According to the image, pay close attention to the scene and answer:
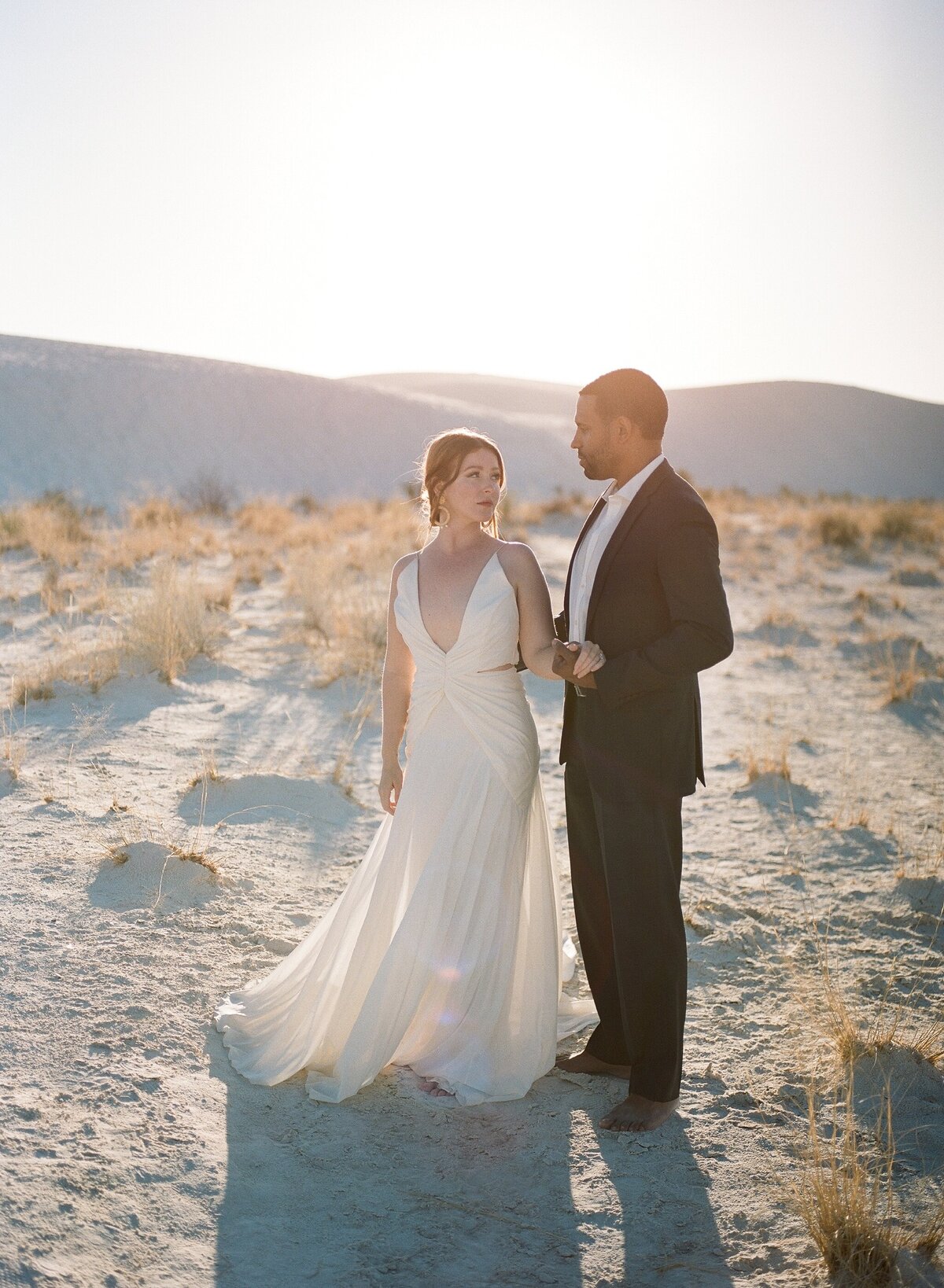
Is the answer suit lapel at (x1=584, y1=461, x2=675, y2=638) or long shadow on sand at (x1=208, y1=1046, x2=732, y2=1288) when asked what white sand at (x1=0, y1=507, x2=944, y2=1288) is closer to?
long shadow on sand at (x1=208, y1=1046, x2=732, y2=1288)

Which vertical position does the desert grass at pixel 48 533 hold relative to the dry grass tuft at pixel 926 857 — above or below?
above

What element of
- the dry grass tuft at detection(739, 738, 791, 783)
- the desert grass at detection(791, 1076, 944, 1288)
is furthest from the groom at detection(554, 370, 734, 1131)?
the dry grass tuft at detection(739, 738, 791, 783)

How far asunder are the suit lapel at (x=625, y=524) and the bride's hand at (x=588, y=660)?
0.39 ft

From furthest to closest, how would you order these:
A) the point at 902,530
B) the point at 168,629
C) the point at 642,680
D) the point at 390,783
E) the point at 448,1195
A: the point at 902,530, the point at 168,629, the point at 390,783, the point at 642,680, the point at 448,1195

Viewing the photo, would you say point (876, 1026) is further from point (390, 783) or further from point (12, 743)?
point (12, 743)

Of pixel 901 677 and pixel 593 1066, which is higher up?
pixel 901 677

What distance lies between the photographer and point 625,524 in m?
2.88

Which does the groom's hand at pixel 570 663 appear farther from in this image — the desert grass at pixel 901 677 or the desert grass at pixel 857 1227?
the desert grass at pixel 901 677

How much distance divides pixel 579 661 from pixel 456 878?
846 mm

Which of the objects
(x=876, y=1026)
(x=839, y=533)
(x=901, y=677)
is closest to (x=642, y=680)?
(x=876, y=1026)

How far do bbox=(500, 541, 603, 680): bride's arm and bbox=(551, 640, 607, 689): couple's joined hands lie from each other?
27 cm

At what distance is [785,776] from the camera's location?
6.60 metres

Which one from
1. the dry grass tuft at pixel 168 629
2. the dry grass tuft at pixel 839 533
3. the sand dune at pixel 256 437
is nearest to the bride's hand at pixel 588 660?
the dry grass tuft at pixel 168 629

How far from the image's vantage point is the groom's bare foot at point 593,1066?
335cm
